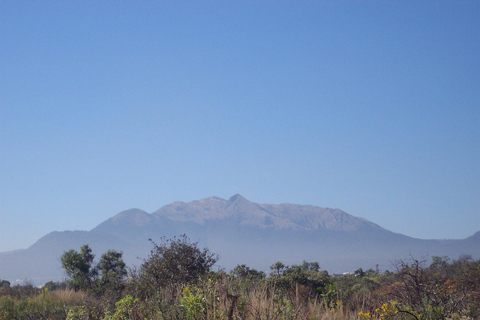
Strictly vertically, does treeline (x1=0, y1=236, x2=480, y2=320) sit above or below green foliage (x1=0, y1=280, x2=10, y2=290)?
above

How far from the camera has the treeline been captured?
30.1 ft

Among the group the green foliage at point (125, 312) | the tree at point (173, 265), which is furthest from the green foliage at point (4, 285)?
the green foliage at point (125, 312)

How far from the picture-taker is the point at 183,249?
82.0 feet

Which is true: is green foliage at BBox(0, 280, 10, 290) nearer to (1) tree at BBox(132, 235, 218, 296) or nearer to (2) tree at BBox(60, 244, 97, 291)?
(2) tree at BBox(60, 244, 97, 291)

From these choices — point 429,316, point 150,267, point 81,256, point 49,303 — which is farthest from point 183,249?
point 81,256

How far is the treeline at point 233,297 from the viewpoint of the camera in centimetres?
919

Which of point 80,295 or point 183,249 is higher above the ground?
point 183,249

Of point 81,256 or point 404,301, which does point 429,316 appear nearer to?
point 404,301

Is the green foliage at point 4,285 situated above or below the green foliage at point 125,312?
below

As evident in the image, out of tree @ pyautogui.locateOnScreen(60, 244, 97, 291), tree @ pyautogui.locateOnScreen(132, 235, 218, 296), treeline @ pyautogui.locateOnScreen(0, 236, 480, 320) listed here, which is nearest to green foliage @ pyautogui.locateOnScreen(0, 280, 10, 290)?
tree @ pyautogui.locateOnScreen(60, 244, 97, 291)

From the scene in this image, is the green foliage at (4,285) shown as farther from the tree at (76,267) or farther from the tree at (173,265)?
the tree at (173,265)

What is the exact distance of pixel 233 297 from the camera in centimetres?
862

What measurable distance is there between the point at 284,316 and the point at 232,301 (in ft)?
3.41

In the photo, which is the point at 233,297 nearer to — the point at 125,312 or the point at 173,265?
the point at 125,312
